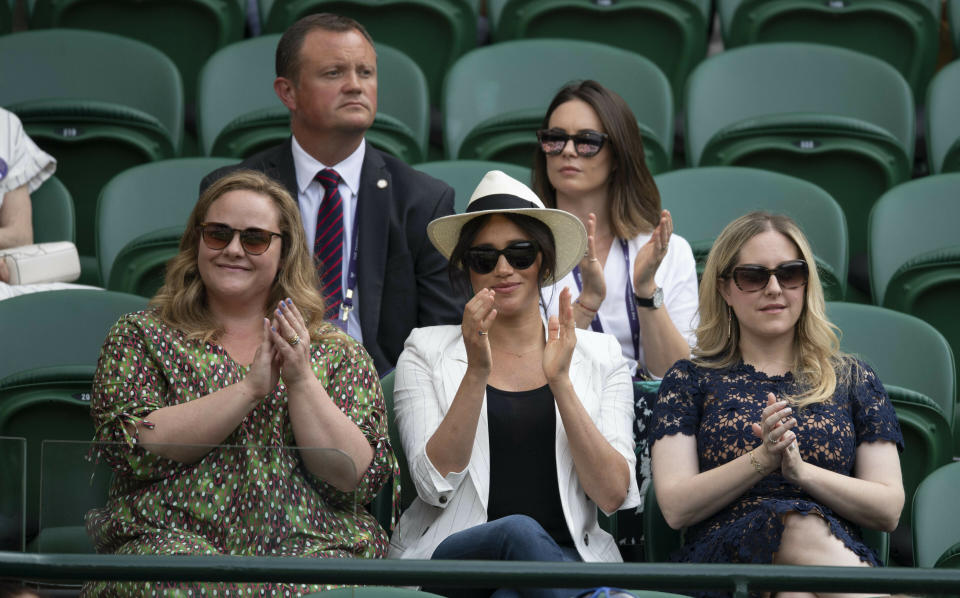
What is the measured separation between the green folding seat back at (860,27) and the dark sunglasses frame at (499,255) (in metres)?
2.66

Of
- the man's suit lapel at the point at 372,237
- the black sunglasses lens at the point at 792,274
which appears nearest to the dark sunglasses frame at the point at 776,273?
the black sunglasses lens at the point at 792,274

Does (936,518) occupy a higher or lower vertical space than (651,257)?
lower

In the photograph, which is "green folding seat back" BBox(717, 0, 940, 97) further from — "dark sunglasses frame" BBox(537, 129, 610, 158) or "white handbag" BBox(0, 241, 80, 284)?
"white handbag" BBox(0, 241, 80, 284)

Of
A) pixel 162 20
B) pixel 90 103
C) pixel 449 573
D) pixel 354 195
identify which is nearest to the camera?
pixel 449 573

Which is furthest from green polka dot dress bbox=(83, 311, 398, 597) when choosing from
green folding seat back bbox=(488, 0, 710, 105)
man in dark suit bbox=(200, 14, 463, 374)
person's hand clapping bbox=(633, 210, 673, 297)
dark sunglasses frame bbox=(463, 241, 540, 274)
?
green folding seat back bbox=(488, 0, 710, 105)

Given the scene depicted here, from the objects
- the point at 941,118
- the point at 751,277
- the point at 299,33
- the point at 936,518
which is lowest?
the point at 936,518

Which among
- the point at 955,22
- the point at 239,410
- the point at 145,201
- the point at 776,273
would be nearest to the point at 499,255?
the point at 776,273

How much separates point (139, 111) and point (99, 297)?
4.10ft

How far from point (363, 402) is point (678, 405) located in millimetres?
722

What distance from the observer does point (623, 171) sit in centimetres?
394

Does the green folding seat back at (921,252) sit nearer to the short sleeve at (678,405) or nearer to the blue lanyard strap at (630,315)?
the blue lanyard strap at (630,315)

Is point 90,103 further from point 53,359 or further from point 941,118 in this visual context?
point 941,118

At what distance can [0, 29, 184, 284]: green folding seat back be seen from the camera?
14.9 ft

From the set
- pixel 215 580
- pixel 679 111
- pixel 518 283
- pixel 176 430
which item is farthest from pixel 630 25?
pixel 215 580
